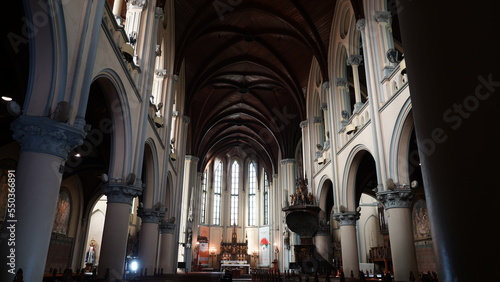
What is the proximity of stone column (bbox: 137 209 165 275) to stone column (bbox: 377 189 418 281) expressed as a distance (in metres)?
8.00

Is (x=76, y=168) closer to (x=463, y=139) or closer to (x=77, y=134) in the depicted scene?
(x=77, y=134)

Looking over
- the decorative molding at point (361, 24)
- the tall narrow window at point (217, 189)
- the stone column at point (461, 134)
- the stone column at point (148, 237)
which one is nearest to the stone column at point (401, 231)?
the decorative molding at point (361, 24)

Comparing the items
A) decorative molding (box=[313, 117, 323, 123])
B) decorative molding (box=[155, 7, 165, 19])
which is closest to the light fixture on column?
decorative molding (box=[313, 117, 323, 123])

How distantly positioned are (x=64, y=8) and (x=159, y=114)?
901cm

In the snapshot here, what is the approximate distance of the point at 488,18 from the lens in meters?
1.14

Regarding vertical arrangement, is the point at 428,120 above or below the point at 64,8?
below

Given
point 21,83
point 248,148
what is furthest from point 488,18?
point 248,148

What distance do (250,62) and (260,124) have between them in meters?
9.22

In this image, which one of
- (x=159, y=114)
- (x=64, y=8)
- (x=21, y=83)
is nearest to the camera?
(x=64, y=8)

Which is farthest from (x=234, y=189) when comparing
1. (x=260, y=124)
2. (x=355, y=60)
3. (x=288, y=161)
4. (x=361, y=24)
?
(x=361, y=24)

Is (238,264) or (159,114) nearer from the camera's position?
(159,114)

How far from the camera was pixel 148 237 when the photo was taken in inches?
509

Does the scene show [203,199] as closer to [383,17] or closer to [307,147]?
[307,147]

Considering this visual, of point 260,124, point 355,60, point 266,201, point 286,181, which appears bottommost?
point 286,181
